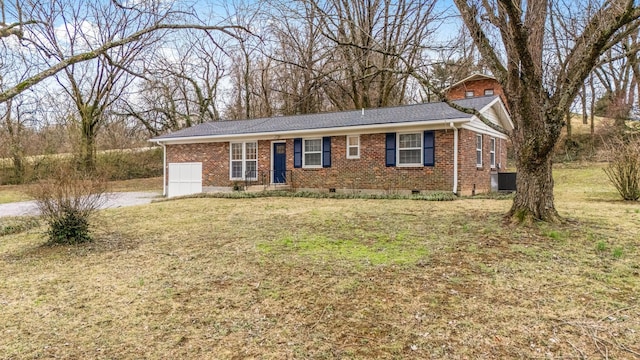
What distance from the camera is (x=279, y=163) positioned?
1588 centimetres

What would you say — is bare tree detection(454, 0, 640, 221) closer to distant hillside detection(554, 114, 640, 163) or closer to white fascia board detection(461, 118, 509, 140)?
white fascia board detection(461, 118, 509, 140)

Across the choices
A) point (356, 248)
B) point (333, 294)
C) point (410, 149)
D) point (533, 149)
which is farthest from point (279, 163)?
point (333, 294)

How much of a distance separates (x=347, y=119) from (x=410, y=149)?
3106 mm

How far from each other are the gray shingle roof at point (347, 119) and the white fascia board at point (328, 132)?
0.14m

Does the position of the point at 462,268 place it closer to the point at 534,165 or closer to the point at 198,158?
the point at 534,165

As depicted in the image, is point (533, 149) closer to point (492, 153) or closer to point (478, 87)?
point (492, 153)

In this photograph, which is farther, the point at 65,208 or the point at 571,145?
the point at 571,145

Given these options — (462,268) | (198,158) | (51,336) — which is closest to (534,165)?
(462,268)

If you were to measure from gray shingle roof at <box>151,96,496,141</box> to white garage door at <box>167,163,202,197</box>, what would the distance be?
1442mm

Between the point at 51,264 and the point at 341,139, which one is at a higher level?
the point at 341,139

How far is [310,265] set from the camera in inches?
185

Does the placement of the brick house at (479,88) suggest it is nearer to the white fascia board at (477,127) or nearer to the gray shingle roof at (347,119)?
the white fascia board at (477,127)

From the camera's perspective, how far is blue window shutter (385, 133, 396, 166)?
1331 cm

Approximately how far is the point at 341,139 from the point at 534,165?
8650mm
